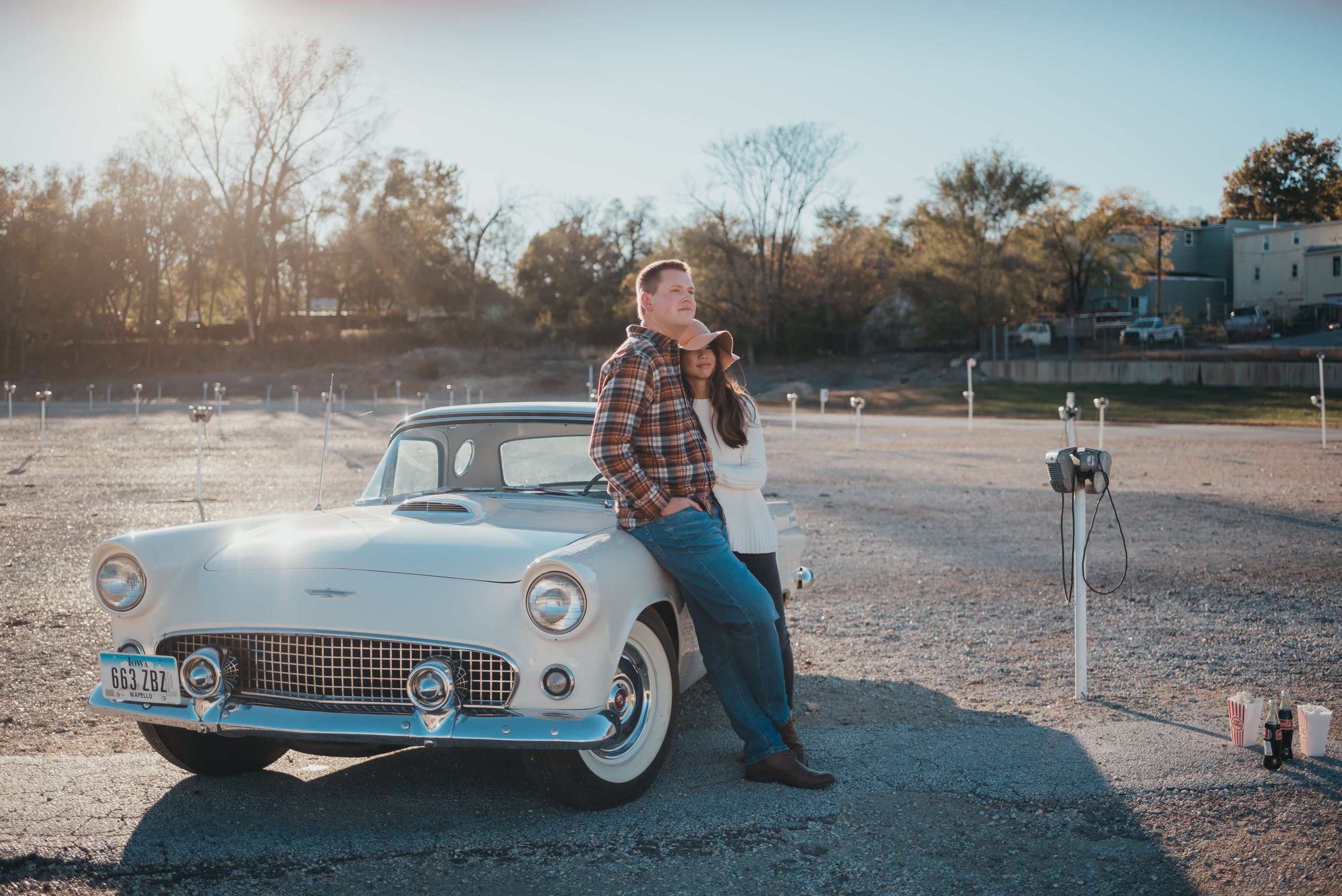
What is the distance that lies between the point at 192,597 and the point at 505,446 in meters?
1.69

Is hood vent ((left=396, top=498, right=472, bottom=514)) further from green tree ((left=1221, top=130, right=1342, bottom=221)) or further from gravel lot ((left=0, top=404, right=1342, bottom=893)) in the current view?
green tree ((left=1221, top=130, right=1342, bottom=221))

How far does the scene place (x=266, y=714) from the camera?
3711 mm

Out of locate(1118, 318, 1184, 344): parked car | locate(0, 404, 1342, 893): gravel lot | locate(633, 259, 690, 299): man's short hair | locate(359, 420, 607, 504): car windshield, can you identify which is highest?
locate(1118, 318, 1184, 344): parked car

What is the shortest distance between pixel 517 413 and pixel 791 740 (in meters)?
2.06

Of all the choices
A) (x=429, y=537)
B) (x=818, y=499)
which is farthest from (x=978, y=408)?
(x=429, y=537)

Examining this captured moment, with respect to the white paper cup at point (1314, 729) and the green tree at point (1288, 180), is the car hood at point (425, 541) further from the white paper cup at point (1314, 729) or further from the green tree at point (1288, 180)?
the green tree at point (1288, 180)

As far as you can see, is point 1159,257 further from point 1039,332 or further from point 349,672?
point 349,672

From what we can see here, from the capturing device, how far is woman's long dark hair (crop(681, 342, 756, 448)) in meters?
4.30

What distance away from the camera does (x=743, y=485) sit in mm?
4355

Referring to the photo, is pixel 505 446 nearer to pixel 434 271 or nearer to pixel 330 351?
pixel 330 351

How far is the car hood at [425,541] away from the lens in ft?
12.9

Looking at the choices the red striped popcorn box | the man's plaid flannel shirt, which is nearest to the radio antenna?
the man's plaid flannel shirt

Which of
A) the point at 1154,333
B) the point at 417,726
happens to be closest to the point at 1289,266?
the point at 1154,333

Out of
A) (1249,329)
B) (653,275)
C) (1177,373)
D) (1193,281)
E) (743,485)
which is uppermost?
(1193,281)
